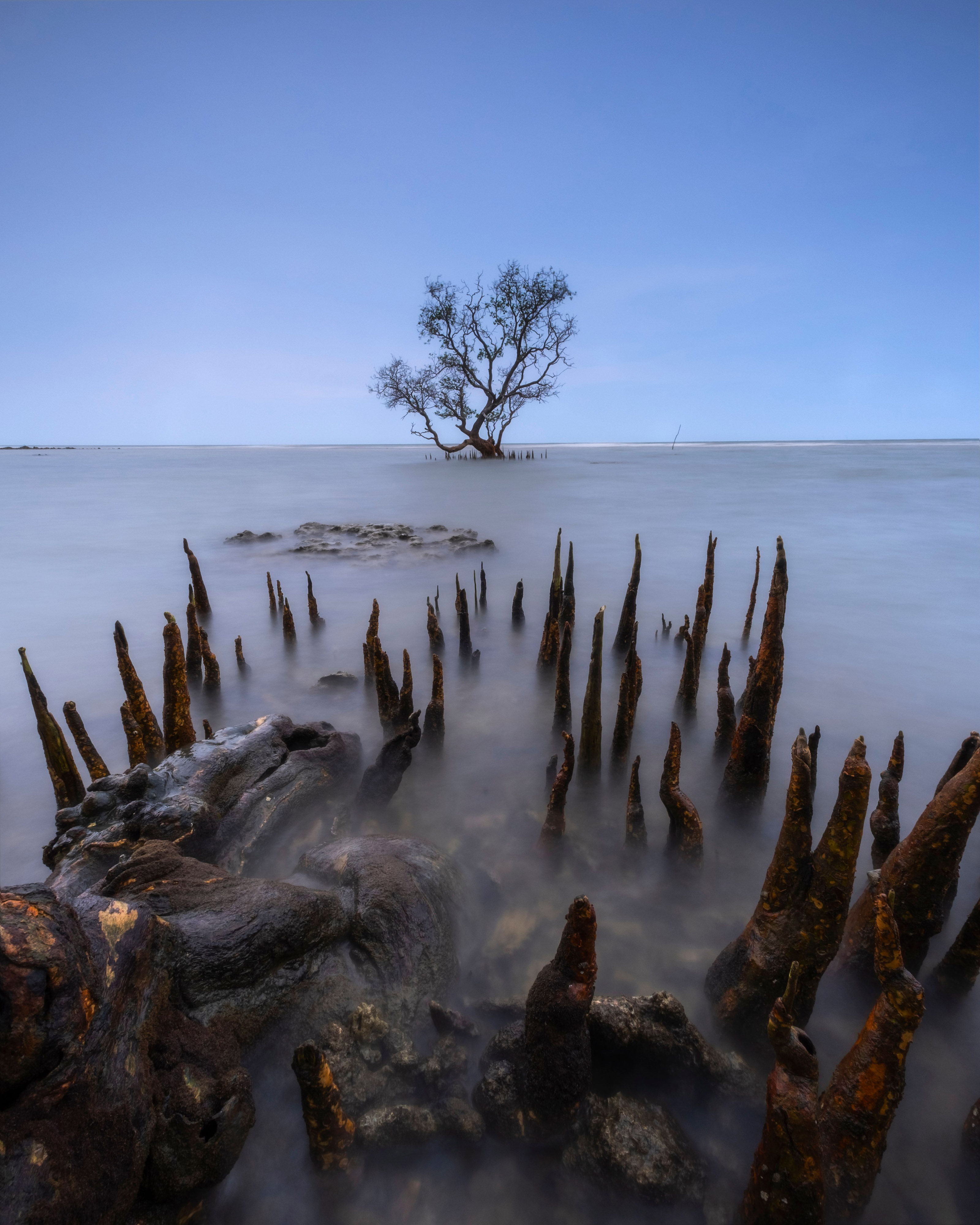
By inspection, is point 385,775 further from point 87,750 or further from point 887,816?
point 887,816

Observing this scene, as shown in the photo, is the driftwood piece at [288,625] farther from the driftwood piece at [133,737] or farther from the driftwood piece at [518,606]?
the driftwood piece at [133,737]

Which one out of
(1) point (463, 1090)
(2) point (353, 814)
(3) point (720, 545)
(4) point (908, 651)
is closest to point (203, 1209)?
(1) point (463, 1090)

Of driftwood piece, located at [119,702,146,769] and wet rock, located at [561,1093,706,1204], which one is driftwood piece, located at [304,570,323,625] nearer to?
driftwood piece, located at [119,702,146,769]

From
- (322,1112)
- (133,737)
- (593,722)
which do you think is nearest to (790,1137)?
(322,1112)

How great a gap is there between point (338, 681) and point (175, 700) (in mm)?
1828

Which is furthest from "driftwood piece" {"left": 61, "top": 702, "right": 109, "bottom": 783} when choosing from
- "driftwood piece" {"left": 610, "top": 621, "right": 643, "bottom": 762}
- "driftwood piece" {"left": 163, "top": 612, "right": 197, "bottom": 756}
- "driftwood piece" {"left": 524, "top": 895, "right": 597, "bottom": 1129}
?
"driftwood piece" {"left": 610, "top": 621, "right": 643, "bottom": 762}

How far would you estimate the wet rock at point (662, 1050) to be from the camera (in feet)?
6.18

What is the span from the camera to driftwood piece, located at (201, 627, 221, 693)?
4.89 metres

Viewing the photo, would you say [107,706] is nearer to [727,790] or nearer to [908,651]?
[727,790]

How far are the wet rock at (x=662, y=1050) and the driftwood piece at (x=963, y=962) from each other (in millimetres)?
896

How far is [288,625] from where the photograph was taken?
6.11m

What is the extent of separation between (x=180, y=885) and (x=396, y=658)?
12.9ft

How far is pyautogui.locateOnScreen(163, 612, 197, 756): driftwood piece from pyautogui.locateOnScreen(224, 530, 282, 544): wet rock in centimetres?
910

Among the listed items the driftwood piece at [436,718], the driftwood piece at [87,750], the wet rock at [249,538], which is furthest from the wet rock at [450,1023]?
the wet rock at [249,538]
